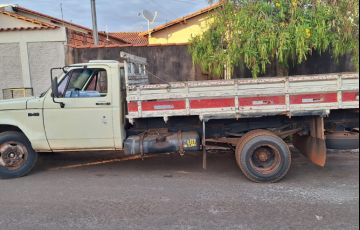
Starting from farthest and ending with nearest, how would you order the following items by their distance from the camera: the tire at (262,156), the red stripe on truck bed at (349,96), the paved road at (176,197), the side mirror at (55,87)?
1. the side mirror at (55,87)
2. the tire at (262,156)
3. the red stripe on truck bed at (349,96)
4. the paved road at (176,197)

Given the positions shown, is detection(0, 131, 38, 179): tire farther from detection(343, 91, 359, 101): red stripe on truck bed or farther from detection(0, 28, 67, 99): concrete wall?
detection(343, 91, 359, 101): red stripe on truck bed

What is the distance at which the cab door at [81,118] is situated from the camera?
21.8 ft

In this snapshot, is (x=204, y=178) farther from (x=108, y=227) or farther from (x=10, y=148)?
(x=10, y=148)

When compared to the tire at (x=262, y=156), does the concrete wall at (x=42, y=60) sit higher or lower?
higher

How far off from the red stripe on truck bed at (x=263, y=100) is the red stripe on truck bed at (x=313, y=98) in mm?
187

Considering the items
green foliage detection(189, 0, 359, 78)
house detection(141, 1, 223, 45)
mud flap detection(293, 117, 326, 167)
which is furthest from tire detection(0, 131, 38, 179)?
house detection(141, 1, 223, 45)

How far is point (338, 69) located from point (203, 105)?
5411 mm

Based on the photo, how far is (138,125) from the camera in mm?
6844

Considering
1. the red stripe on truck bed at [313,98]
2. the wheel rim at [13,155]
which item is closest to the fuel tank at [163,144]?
the red stripe on truck bed at [313,98]

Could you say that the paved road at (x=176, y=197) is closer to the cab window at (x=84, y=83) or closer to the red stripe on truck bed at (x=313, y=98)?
the red stripe on truck bed at (x=313, y=98)

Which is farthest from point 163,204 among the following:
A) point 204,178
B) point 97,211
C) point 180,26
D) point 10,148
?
point 180,26

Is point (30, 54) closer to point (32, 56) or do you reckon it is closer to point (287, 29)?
point (32, 56)

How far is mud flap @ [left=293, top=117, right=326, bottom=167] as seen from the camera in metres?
6.32

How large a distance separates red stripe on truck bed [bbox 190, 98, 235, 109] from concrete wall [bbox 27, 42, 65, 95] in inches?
250
